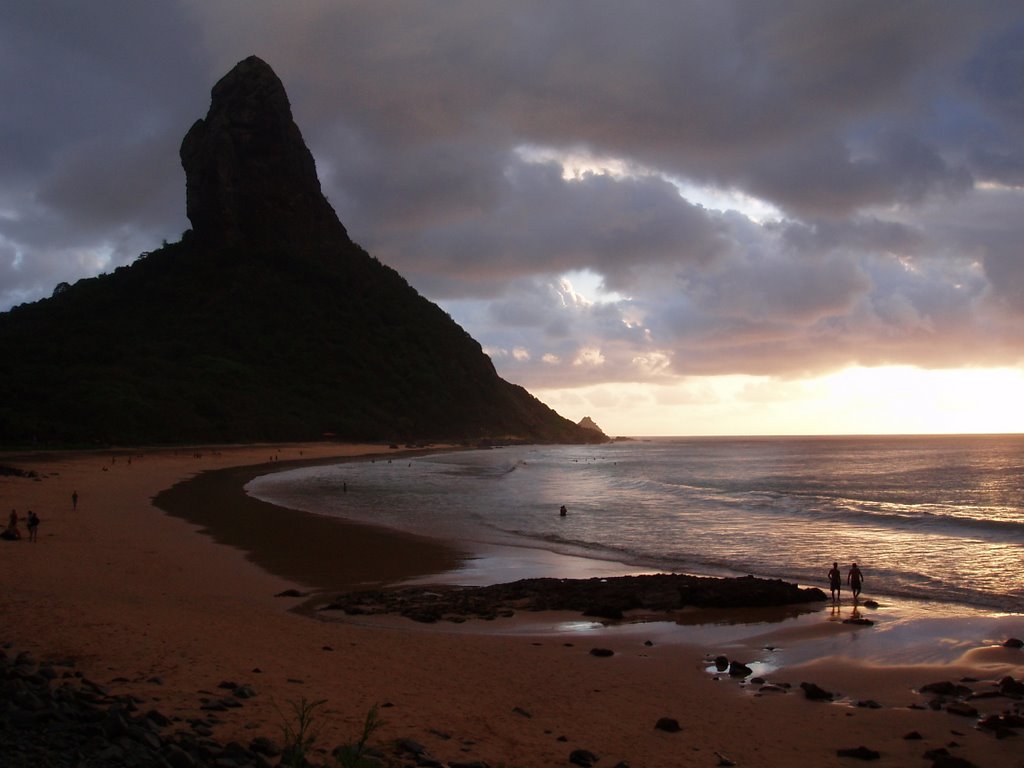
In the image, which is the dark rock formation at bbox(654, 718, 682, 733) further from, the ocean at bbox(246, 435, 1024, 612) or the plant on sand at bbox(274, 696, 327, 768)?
the ocean at bbox(246, 435, 1024, 612)

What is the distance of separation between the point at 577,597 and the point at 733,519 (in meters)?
24.9

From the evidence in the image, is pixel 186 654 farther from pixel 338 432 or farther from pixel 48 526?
pixel 338 432

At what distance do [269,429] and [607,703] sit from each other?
106 m

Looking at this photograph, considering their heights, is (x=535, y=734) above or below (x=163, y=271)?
below

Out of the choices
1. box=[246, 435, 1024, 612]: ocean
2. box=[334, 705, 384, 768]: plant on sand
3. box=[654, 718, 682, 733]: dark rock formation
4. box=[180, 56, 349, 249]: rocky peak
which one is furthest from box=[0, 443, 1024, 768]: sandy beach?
box=[180, 56, 349, 249]: rocky peak

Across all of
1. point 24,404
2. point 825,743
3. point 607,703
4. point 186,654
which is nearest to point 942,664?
point 825,743

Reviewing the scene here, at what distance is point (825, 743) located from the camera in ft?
32.9

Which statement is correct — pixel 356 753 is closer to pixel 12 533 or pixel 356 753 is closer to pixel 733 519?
pixel 12 533

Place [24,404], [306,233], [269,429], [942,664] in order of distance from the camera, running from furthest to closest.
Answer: [306,233] < [269,429] < [24,404] < [942,664]

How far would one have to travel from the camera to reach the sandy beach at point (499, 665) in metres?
9.58

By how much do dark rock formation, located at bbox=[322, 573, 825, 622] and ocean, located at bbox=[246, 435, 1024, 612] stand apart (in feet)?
16.5

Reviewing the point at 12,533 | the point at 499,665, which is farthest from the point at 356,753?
the point at 12,533

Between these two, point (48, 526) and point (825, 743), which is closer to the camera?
point (825, 743)

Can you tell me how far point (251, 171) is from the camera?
154 metres
